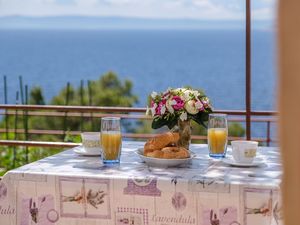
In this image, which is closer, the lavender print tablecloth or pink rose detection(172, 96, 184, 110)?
the lavender print tablecloth

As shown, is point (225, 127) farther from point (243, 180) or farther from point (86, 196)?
point (86, 196)

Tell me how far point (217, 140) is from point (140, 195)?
516 mm

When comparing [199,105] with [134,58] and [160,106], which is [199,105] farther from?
[134,58]

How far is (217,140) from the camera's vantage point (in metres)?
2.36

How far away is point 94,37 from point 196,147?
36.9 metres

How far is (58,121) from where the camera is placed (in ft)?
52.3

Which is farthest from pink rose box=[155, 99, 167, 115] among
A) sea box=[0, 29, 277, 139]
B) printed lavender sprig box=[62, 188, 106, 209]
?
sea box=[0, 29, 277, 139]

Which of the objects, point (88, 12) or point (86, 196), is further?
point (88, 12)

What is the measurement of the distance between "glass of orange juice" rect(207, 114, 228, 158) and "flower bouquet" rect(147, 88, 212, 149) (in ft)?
0.14

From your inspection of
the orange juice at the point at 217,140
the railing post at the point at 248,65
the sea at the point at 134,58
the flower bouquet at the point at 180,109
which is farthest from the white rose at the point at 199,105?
the sea at the point at 134,58

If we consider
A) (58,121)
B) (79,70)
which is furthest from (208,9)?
(58,121)

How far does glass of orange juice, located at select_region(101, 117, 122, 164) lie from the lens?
223 centimetres

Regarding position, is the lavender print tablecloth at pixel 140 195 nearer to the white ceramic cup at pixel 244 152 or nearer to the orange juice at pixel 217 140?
the white ceramic cup at pixel 244 152

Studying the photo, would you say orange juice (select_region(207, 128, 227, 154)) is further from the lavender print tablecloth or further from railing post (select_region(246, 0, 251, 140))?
railing post (select_region(246, 0, 251, 140))
